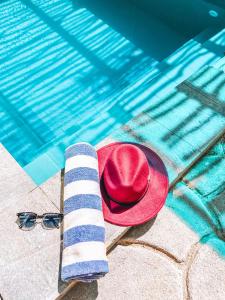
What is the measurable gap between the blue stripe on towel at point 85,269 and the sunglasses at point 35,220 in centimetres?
59

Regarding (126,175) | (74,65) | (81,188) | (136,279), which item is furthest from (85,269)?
(74,65)

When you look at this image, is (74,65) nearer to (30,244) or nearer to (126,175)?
(126,175)

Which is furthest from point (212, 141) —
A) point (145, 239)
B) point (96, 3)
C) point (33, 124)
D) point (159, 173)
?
point (96, 3)

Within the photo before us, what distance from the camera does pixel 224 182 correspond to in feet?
13.4

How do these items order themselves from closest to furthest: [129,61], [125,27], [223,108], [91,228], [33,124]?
[91,228]
[223,108]
[33,124]
[129,61]
[125,27]

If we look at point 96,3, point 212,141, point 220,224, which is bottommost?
point 220,224

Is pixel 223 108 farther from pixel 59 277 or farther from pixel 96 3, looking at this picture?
pixel 96 3

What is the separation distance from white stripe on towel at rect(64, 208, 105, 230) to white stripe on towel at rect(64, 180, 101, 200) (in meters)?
0.21

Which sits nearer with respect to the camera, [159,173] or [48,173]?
[159,173]

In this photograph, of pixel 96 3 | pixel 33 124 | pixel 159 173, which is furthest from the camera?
pixel 96 3

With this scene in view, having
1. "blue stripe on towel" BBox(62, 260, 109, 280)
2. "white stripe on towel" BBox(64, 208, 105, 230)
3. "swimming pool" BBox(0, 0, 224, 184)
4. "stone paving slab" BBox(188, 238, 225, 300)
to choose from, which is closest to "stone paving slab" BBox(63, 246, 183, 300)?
"stone paving slab" BBox(188, 238, 225, 300)

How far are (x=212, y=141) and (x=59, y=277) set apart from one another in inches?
104

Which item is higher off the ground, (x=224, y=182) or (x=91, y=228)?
(x=91, y=228)

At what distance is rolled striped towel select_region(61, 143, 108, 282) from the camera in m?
2.91
